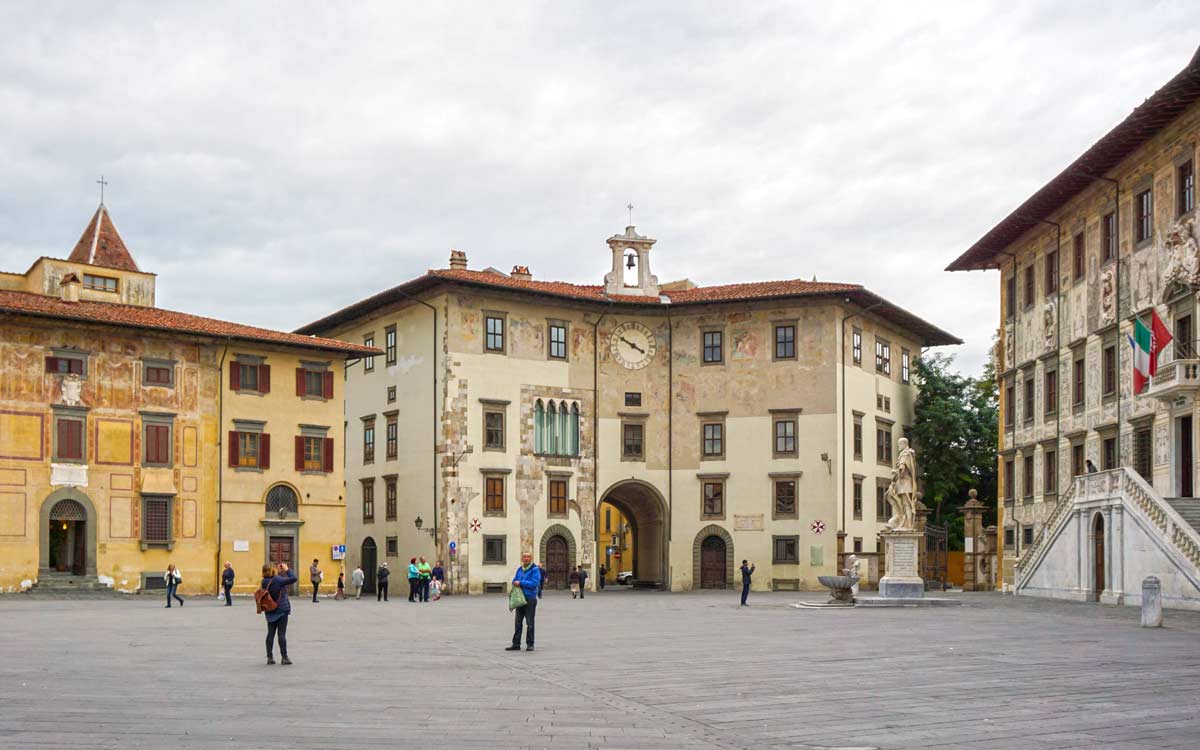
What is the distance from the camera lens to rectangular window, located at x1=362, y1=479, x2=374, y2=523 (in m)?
59.0

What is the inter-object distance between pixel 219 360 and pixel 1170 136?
104 feet

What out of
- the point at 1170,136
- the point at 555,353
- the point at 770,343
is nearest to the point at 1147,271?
the point at 1170,136

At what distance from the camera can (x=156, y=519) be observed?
1885 inches

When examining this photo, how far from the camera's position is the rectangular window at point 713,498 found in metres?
58.1

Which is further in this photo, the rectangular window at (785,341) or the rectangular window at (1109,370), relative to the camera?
the rectangular window at (785,341)

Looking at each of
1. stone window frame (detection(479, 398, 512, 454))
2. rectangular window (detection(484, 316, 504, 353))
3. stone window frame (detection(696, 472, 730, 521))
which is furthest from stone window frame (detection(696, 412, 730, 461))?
rectangular window (detection(484, 316, 504, 353))

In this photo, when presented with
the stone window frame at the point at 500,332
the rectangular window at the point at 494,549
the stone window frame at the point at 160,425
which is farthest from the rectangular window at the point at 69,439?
the stone window frame at the point at 500,332

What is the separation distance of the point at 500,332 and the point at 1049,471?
21.8 meters

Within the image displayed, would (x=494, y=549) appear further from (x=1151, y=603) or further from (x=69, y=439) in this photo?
(x=1151, y=603)

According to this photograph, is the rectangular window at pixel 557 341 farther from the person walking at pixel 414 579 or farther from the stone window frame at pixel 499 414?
the person walking at pixel 414 579

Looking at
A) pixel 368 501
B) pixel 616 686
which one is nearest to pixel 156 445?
pixel 368 501

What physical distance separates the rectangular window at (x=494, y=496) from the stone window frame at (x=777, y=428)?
11037mm

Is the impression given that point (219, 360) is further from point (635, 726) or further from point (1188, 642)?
point (635, 726)

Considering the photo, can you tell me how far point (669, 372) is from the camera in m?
59.2
